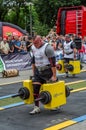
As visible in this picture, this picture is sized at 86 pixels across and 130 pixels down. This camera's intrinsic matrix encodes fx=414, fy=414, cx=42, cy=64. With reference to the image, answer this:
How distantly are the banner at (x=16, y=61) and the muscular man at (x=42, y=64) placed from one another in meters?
8.46

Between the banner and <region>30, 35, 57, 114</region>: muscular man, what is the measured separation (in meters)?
8.46

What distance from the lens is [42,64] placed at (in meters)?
9.30

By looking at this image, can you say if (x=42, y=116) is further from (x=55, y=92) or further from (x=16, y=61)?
(x=16, y=61)

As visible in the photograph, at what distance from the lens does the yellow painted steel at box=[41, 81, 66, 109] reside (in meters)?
8.95

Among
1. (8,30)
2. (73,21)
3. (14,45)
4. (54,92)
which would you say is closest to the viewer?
(54,92)

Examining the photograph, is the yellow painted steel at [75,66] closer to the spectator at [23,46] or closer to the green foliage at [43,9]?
the spectator at [23,46]

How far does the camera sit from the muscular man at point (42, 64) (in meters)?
9.15

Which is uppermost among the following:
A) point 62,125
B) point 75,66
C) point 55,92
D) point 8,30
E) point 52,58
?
point 8,30

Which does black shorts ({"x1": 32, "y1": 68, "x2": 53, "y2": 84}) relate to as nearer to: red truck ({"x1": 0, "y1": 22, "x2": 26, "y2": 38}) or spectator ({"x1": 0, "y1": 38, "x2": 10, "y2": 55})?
spectator ({"x1": 0, "y1": 38, "x2": 10, "y2": 55})

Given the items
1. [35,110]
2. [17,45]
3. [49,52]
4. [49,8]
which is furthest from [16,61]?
[49,8]

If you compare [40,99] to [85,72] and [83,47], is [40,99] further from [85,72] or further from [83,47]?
[83,47]

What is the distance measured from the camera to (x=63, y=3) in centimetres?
3347

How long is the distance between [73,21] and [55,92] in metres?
15.9

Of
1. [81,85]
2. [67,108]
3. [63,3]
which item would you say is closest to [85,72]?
[81,85]
